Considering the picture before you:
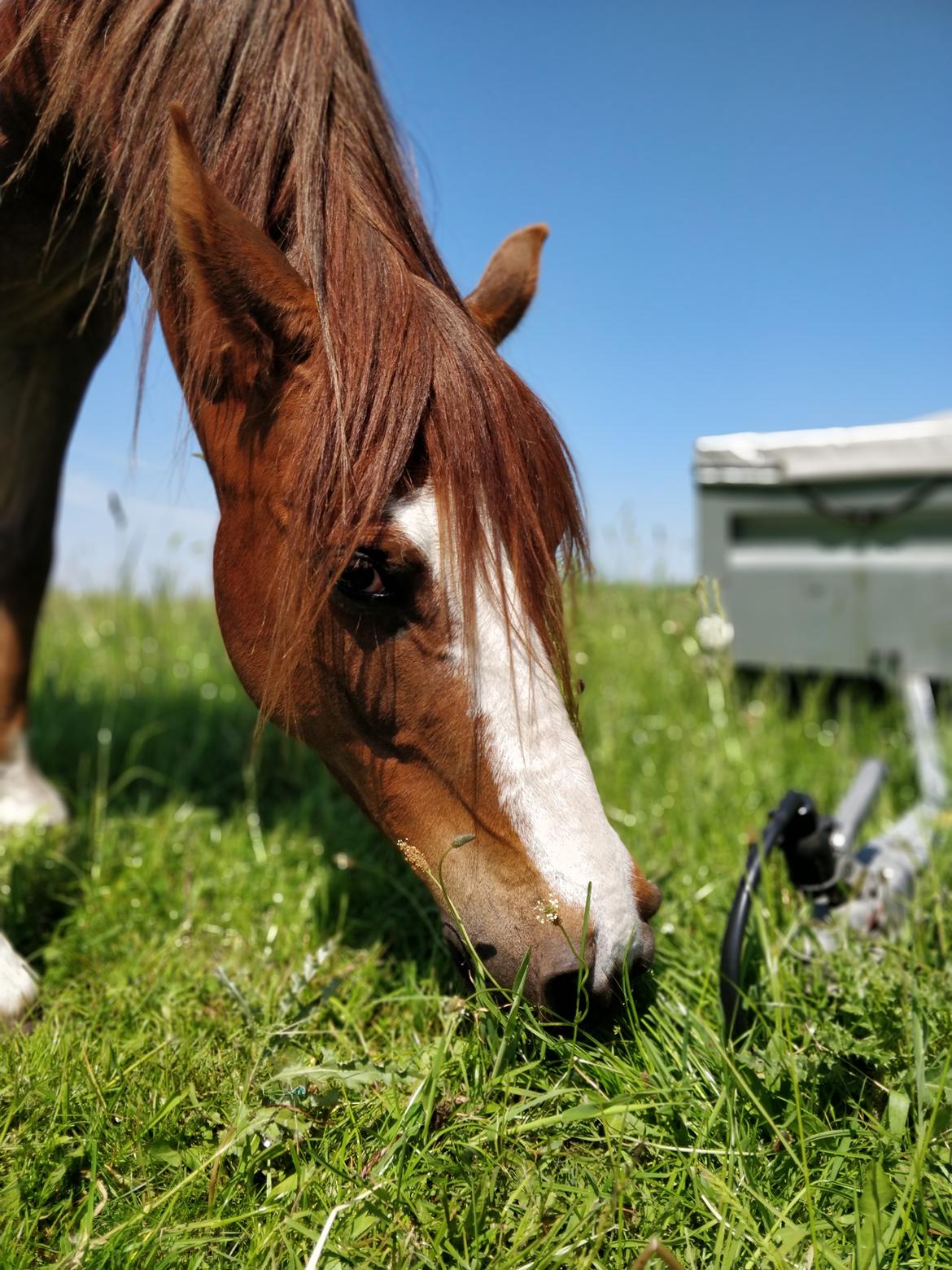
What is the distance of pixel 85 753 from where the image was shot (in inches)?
124

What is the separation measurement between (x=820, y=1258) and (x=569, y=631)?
1095 mm

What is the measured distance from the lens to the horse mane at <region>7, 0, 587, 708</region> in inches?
52.8

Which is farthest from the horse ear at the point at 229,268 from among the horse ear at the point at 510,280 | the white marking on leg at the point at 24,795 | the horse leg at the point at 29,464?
the white marking on leg at the point at 24,795

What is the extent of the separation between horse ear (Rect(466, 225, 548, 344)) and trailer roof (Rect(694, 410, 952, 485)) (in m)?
2.05

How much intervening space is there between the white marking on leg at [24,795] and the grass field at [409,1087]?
0.20 metres

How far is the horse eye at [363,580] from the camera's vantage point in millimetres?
1356


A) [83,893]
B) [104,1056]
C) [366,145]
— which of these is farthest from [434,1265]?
[366,145]

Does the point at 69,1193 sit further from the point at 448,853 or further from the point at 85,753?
the point at 85,753

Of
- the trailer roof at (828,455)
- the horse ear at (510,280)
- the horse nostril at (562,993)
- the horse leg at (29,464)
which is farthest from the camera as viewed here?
the trailer roof at (828,455)

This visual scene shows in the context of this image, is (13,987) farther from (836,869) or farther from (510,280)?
(510,280)

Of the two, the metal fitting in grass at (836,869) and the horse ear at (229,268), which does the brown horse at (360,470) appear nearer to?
the horse ear at (229,268)

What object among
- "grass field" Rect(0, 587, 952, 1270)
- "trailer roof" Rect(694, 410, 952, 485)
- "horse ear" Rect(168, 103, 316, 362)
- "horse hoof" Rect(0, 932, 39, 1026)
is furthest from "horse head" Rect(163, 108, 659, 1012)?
"trailer roof" Rect(694, 410, 952, 485)

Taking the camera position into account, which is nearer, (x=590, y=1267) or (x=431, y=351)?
(x=590, y=1267)

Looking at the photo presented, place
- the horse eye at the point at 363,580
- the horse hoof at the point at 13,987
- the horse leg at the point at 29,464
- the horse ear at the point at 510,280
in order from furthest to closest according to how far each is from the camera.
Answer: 1. the horse leg at the point at 29,464
2. the horse ear at the point at 510,280
3. the horse hoof at the point at 13,987
4. the horse eye at the point at 363,580
